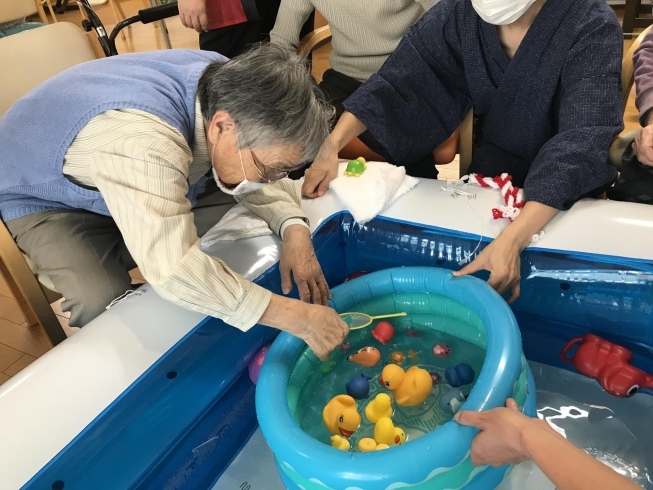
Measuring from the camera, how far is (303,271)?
131cm

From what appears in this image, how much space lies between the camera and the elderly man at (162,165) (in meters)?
1.01

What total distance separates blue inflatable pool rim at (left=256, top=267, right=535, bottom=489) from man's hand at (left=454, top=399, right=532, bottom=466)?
0.02 m

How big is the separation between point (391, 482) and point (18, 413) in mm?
686

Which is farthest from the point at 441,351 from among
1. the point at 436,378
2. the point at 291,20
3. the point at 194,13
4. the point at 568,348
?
the point at 194,13

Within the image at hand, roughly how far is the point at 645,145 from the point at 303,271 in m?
0.89

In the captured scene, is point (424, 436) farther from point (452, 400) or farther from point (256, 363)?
point (256, 363)

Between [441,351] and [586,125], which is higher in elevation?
[586,125]

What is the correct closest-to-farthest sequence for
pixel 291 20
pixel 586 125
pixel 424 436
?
pixel 424 436
pixel 586 125
pixel 291 20

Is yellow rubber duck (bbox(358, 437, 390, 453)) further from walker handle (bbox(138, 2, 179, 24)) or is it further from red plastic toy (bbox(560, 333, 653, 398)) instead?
walker handle (bbox(138, 2, 179, 24))

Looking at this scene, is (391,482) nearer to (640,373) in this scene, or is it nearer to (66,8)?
(640,373)

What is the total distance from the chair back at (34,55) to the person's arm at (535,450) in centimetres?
161

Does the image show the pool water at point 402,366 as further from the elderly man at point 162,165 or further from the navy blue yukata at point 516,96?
the navy blue yukata at point 516,96

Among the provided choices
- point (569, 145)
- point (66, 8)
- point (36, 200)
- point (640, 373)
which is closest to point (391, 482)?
point (640, 373)

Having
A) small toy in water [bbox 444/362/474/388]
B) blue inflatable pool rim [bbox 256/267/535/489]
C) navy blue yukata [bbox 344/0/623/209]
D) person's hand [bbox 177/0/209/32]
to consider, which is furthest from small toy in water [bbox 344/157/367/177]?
person's hand [bbox 177/0/209/32]
